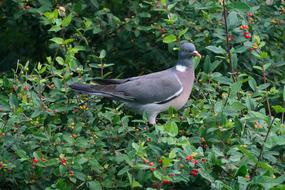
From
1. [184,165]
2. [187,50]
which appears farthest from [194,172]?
[187,50]

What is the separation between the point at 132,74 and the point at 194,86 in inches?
65.5

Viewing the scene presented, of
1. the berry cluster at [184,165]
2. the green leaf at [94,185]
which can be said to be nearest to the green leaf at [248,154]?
the berry cluster at [184,165]

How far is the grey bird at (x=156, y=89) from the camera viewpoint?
588 cm

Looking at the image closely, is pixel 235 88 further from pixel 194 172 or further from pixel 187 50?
pixel 187 50

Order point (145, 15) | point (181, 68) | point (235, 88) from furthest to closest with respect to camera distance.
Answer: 1. point (145, 15)
2. point (181, 68)
3. point (235, 88)

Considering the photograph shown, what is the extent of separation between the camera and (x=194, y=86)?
5.60m

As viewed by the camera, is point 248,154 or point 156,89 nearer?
point 248,154

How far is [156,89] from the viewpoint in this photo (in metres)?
6.09

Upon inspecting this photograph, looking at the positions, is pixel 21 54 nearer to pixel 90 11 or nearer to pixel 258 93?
pixel 90 11

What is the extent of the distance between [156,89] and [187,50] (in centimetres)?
41

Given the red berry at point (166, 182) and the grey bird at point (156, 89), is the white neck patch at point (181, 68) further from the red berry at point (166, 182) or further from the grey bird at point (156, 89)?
the red berry at point (166, 182)

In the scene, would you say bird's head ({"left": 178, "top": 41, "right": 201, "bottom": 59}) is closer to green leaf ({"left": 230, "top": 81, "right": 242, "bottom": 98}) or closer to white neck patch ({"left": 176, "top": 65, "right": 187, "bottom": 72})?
white neck patch ({"left": 176, "top": 65, "right": 187, "bottom": 72})

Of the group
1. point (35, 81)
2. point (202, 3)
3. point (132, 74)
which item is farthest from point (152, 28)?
point (35, 81)

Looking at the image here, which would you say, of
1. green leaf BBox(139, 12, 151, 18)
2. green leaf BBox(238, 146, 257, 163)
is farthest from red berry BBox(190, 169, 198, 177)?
green leaf BBox(139, 12, 151, 18)
